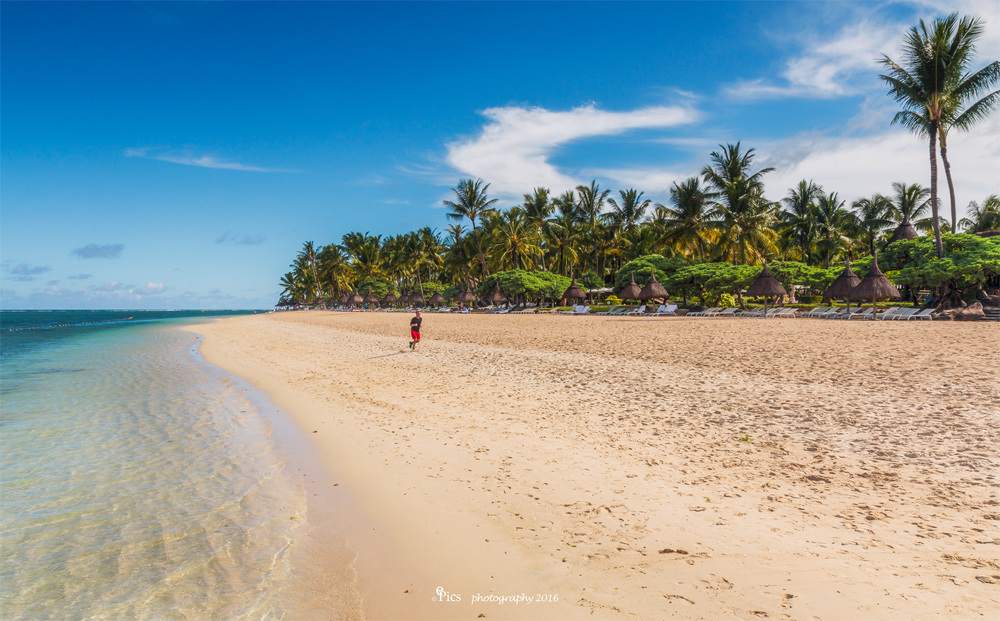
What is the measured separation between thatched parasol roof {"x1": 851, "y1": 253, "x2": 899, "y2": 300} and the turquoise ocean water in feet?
82.7

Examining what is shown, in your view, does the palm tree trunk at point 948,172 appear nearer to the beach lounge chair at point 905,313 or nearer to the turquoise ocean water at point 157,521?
the beach lounge chair at point 905,313

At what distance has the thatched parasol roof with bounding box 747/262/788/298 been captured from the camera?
88.5 feet

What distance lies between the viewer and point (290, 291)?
4486 inches

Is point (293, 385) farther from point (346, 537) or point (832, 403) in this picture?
point (832, 403)

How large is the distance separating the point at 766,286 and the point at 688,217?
1189cm

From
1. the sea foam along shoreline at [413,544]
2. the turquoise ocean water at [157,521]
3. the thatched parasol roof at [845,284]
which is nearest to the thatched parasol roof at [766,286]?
the thatched parasol roof at [845,284]

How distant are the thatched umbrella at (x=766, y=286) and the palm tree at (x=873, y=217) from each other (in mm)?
19315

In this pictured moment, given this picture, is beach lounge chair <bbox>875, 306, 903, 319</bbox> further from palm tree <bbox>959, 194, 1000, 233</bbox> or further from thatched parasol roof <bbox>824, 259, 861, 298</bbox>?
palm tree <bbox>959, 194, 1000, 233</bbox>

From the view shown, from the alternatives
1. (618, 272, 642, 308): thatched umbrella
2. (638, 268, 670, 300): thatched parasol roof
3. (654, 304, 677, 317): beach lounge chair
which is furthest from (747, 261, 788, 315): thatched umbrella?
(618, 272, 642, 308): thatched umbrella

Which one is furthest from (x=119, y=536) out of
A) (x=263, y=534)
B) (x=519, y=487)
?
(x=519, y=487)

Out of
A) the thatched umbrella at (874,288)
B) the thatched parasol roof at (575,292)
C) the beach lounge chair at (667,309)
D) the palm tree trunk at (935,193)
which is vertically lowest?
the beach lounge chair at (667,309)

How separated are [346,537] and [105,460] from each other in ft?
14.7

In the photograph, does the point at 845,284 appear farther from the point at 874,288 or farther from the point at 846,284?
the point at 874,288

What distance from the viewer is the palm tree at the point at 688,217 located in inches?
1467
